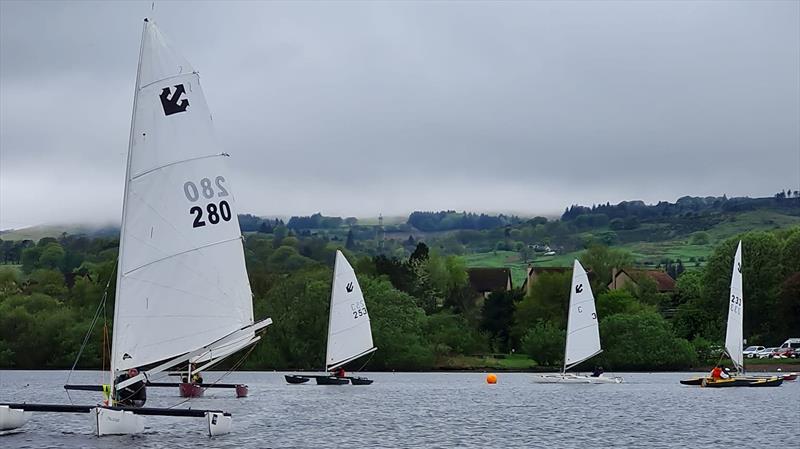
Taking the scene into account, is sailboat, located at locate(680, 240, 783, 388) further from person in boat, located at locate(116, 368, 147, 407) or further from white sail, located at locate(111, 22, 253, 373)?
person in boat, located at locate(116, 368, 147, 407)

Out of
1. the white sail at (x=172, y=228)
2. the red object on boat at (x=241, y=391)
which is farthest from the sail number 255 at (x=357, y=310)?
the white sail at (x=172, y=228)

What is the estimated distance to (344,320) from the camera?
79000 mm

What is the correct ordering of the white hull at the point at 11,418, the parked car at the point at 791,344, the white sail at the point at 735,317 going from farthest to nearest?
the parked car at the point at 791,344 < the white sail at the point at 735,317 < the white hull at the point at 11,418

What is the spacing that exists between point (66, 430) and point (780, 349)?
8661 cm

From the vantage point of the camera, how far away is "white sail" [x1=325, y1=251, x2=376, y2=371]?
7800cm

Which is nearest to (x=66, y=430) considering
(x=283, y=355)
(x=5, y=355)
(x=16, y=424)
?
(x=16, y=424)

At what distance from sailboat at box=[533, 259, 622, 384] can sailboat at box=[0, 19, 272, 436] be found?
48.6 m

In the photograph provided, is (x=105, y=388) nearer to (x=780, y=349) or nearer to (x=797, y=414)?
(x=797, y=414)

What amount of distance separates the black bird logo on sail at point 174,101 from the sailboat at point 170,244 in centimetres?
3

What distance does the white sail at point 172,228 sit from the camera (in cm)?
3575

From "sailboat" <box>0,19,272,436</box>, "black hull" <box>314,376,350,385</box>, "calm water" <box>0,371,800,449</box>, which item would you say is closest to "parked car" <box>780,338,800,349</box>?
"calm water" <box>0,371,800,449</box>

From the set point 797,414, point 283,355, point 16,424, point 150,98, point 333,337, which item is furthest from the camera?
point 283,355

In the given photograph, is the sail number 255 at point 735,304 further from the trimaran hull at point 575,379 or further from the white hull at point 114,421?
the white hull at point 114,421

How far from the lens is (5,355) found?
368ft
